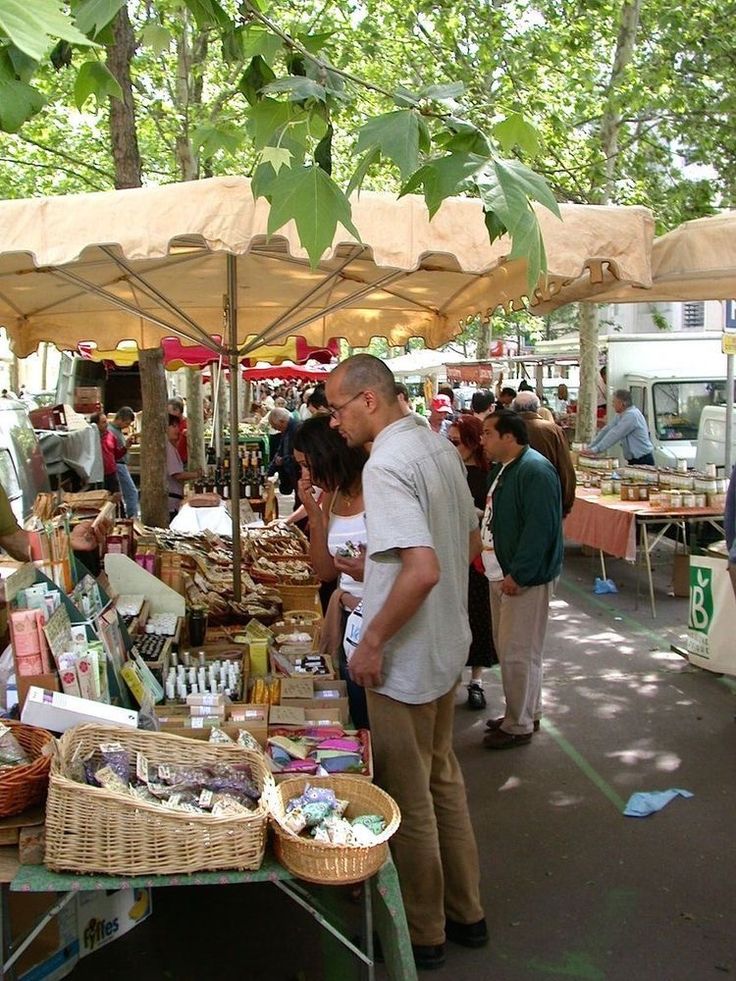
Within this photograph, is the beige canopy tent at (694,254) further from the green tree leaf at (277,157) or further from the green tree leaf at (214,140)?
the green tree leaf at (277,157)

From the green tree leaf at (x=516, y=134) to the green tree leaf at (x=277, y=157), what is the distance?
56 centimetres

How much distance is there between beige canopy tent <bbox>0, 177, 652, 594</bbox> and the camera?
132 inches

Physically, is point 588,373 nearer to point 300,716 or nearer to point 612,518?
point 612,518

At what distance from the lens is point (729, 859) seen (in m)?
4.34

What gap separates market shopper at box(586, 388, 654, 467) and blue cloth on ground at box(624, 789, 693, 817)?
27.1 ft

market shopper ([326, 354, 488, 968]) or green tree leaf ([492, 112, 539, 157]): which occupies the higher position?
green tree leaf ([492, 112, 539, 157])

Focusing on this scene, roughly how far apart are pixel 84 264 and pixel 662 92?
12495mm

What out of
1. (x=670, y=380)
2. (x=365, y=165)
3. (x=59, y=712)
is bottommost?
(x=59, y=712)

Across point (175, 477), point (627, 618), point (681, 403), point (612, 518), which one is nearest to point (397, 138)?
point (627, 618)

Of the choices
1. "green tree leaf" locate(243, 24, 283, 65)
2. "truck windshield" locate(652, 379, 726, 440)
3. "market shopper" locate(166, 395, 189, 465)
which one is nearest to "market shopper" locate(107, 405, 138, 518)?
"market shopper" locate(166, 395, 189, 465)

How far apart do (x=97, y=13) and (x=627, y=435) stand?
11455 mm

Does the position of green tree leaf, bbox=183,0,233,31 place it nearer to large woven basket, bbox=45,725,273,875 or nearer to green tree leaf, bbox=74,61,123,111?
green tree leaf, bbox=74,61,123,111

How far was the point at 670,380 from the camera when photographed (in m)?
16.0

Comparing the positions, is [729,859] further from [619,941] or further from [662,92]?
[662,92]
